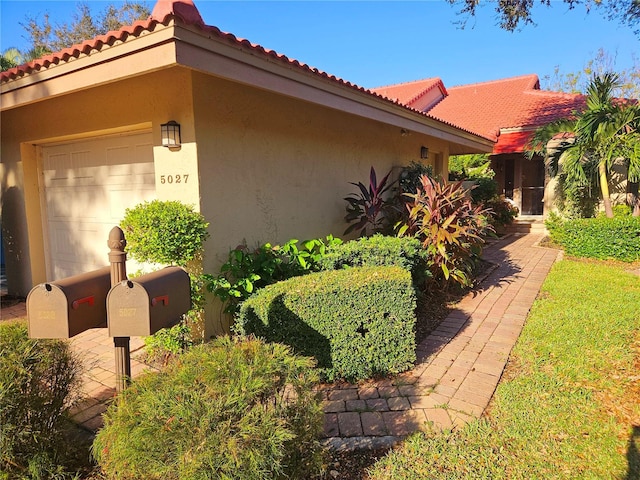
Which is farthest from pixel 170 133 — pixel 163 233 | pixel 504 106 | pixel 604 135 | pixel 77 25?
pixel 77 25

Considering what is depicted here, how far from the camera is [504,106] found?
720 inches

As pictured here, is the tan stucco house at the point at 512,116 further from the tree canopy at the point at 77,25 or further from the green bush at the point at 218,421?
the tree canopy at the point at 77,25

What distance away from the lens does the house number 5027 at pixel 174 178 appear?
15.0 ft

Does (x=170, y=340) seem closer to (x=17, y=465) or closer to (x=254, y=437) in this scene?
(x=17, y=465)

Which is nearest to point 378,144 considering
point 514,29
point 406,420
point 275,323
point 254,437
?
point 514,29

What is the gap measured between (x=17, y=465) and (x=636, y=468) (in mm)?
3838

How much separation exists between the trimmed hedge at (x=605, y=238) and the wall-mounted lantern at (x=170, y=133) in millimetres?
10043

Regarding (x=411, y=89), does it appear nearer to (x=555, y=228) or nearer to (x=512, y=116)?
(x=512, y=116)

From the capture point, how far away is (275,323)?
3684 mm

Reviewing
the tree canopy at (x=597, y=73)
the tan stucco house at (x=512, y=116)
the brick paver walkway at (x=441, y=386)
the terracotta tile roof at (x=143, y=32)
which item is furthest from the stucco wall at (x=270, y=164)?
the tree canopy at (x=597, y=73)

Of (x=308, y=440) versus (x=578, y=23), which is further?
(x=578, y=23)

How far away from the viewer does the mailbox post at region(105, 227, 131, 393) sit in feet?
7.44

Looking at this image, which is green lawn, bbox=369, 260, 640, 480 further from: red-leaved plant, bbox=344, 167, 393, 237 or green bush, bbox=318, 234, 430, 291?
red-leaved plant, bbox=344, 167, 393, 237

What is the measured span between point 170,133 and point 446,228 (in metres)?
4.10
